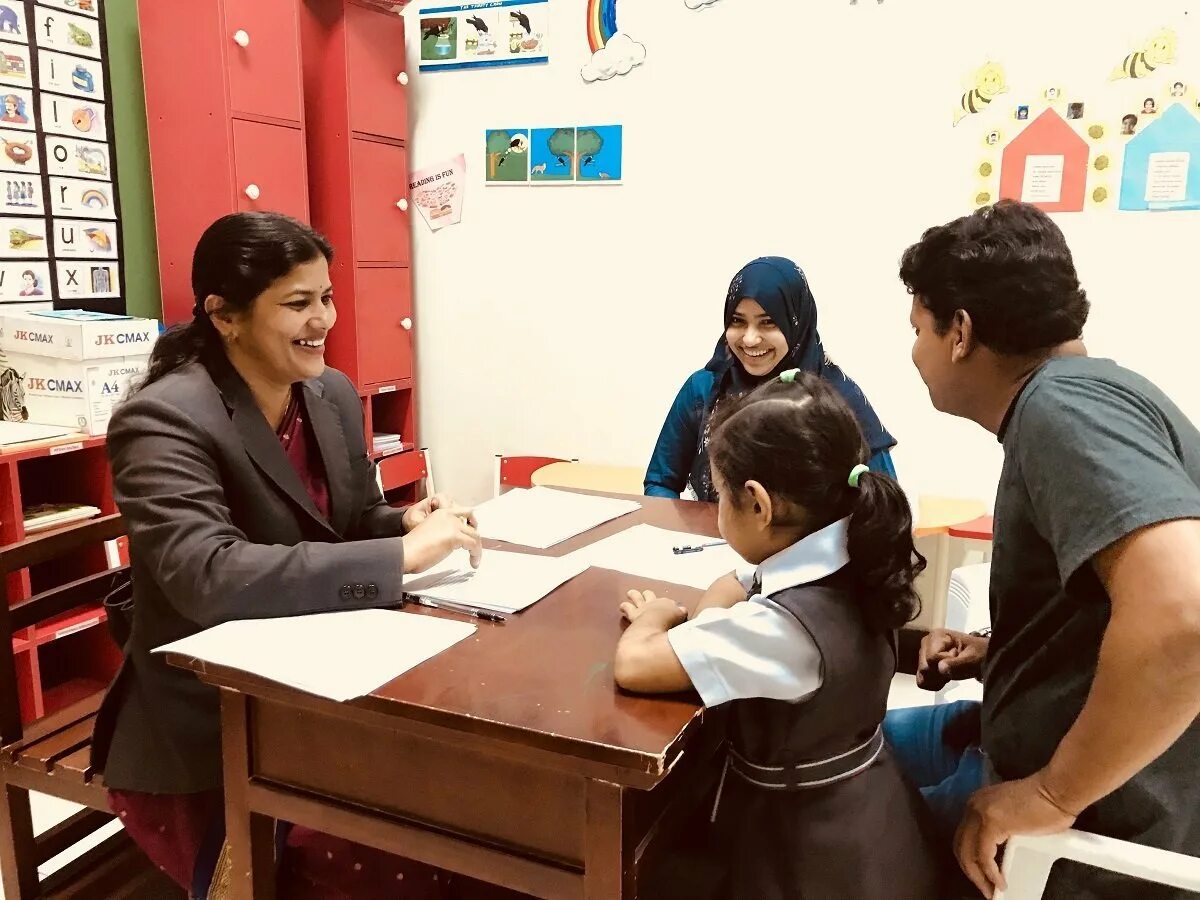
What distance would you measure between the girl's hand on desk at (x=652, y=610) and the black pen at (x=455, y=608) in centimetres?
17

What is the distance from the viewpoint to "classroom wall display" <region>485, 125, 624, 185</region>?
3488 millimetres

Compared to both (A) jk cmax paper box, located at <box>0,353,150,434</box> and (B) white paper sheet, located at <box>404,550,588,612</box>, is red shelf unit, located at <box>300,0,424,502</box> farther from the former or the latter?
(B) white paper sheet, located at <box>404,550,588,612</box>

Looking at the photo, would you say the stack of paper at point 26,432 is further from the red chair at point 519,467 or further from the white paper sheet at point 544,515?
the red chair at point 519,467

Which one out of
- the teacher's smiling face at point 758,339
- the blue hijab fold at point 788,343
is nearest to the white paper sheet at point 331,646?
the blue hijab fold at point 788,343

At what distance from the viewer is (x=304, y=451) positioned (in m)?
1.67

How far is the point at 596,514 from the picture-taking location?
1.82 meters

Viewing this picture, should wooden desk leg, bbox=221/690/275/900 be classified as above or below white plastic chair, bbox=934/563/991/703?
above

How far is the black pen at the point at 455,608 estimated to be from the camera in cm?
124

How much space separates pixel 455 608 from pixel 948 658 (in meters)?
0.76

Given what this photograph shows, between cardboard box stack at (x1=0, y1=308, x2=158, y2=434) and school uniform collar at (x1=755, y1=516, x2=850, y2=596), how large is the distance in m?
2.13

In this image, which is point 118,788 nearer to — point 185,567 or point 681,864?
point 185,567

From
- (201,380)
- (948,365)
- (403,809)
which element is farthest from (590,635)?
(201,380)

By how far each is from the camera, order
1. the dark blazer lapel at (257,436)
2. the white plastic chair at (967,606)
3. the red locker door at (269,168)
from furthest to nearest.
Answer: the red locker door at (269,168), the white plastic chair at (967,606), the dark blazer lapel at (257,436)

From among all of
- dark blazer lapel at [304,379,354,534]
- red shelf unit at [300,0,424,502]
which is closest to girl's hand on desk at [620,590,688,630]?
dark blazer lapel at [304,379,354,534]
